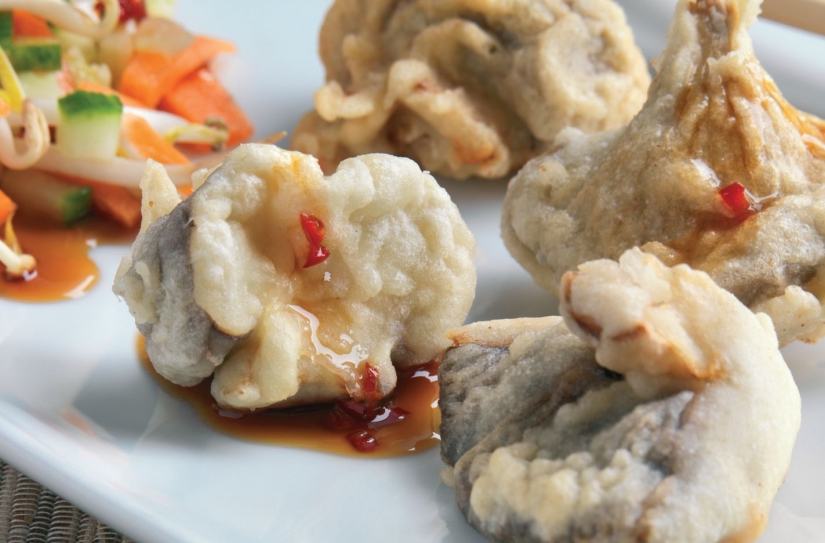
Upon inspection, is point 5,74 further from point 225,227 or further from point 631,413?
point 631,413

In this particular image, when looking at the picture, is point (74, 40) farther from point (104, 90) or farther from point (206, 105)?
point (206, 105)

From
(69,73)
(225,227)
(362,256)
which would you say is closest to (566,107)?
(362,256)

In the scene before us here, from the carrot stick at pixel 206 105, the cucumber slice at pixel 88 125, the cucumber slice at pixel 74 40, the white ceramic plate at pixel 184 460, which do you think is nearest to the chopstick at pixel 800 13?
the white ceramic plate at pixel 184 460

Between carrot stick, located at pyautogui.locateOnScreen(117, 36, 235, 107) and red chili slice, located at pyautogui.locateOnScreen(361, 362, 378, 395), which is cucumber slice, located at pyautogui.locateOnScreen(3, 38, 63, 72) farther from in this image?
red chili slice, located at pyautogui.locateOnScreen(361, 362, 378, 395)

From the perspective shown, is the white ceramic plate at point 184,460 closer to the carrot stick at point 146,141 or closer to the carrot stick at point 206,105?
the carrot stick at point 146,141

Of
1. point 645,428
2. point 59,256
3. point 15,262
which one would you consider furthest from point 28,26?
point 645,428

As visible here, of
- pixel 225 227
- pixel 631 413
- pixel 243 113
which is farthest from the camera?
pixel 243 113

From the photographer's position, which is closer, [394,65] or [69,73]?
[394,65]

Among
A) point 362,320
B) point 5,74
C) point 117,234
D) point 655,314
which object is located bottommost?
point 117,234
